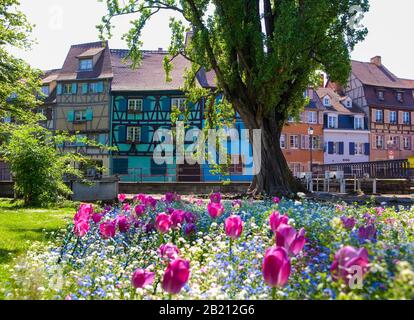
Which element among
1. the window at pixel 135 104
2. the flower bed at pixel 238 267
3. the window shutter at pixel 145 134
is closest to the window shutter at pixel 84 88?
the window at pixel 135 104

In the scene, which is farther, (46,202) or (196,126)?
(196,126)

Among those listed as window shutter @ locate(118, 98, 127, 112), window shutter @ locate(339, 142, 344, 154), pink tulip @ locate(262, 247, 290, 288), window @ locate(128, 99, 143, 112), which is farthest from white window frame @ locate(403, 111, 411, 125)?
pink tulip @ locate(262, 247, 290, 288)

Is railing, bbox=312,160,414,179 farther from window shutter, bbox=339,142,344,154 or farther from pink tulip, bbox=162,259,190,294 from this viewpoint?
pink tulip, bbox=162,259,190,294

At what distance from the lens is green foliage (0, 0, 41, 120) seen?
1998cm

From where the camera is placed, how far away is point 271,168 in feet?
50.9

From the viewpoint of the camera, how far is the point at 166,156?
1468 inches

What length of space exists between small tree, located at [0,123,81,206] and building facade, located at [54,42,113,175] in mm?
22239

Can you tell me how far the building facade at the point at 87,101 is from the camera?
37938 millimetres

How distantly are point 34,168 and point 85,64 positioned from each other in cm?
2787

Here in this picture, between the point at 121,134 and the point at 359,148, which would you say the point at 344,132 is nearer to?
the point at 359,148

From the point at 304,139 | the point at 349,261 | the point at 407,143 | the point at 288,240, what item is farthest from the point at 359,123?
the point at 349,261
